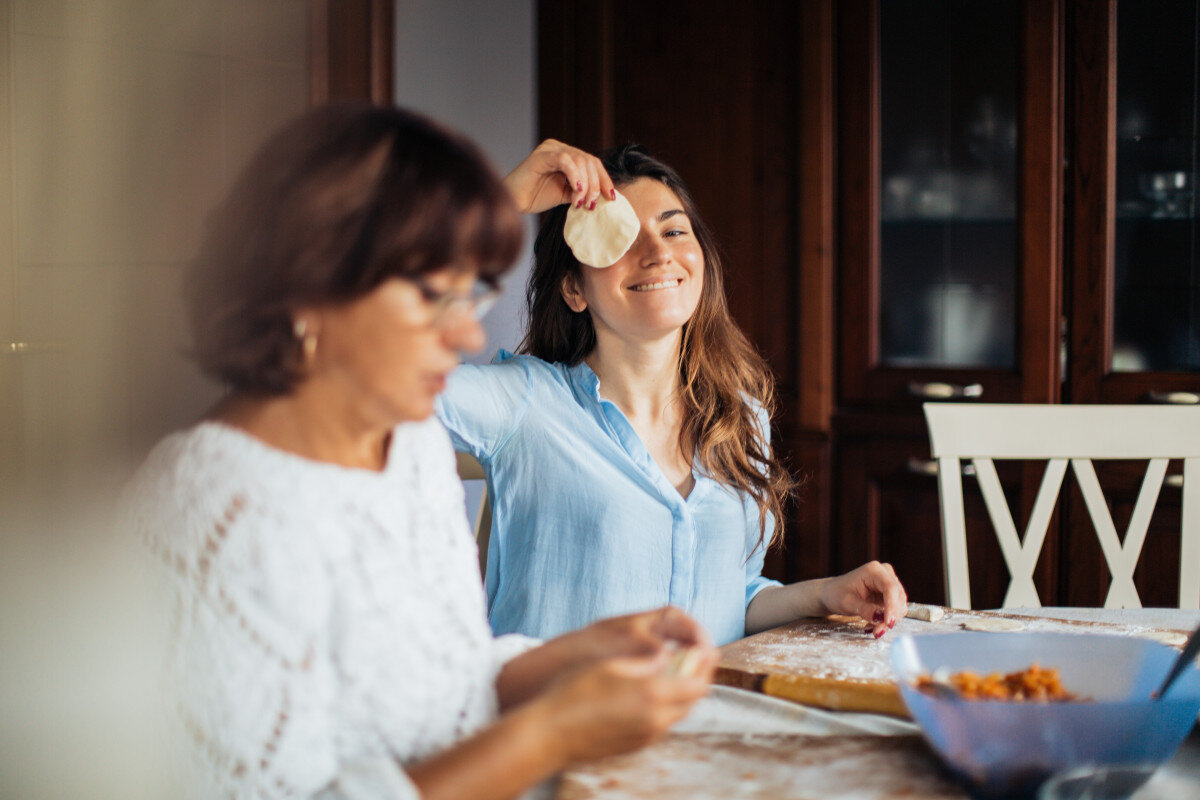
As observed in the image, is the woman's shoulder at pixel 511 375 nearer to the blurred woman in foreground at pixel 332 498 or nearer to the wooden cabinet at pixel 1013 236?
the blurred woman in foreground at pixel 332 498

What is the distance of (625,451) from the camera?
145cm

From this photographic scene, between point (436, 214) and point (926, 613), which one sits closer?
point (436, 214)

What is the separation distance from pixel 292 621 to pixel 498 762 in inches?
6.5

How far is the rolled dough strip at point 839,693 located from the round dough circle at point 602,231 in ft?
2.32

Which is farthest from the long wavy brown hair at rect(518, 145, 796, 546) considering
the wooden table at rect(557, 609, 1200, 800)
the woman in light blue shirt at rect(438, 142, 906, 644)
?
the wooden table at rect(557, 609, 1200, 800)

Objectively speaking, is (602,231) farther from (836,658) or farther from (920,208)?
(920,208)

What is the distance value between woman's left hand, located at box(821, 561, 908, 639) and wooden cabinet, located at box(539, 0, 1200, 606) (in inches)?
61.4

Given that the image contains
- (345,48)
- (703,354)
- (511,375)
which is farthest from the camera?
(345,48)

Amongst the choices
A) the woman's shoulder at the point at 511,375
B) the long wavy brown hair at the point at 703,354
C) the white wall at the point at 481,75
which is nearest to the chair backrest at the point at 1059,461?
the long wavy brown hair at the point at 703,354

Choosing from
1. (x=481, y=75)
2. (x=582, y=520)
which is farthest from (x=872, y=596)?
(x=481, y=75)

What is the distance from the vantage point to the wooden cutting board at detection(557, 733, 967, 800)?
0.74 m

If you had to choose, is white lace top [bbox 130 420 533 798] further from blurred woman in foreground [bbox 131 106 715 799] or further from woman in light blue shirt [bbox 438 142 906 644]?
woman in light blue shirt [bbox 438 142 906 644]

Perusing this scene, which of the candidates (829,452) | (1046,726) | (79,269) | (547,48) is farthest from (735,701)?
(547,48)

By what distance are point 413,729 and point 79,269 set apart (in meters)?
1.59
